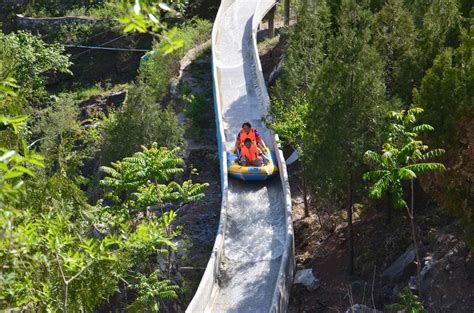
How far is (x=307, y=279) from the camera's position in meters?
15.0

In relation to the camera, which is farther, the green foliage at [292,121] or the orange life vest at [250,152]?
the orange life vest at [250,152]

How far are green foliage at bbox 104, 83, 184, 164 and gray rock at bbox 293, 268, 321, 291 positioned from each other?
6.82 meters

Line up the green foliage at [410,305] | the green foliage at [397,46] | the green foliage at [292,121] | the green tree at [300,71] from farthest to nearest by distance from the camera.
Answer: the green tree at [300,71]
the green foliage at [292,121]
the green foliage at [397,46]
the green foliage at [410,305]

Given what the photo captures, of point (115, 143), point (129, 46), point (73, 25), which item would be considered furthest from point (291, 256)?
point (73, 25)

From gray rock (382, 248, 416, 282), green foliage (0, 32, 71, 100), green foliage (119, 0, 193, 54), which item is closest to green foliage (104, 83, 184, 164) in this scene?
green foliage (0, 32, 71, 100)

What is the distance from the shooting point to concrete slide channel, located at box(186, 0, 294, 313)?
14.0m

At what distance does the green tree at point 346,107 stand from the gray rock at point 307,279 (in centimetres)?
79

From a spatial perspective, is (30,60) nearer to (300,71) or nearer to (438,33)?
(300,71)

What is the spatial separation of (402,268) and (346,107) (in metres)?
3.06

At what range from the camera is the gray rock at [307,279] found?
14.8 meters

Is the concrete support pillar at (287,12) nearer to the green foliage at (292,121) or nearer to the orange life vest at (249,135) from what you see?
the green foliage at (292,121)

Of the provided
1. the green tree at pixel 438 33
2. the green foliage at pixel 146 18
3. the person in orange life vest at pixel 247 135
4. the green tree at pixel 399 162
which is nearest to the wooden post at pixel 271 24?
the person in orange life vest at pixel 247 135

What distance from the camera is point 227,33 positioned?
94.7 ft

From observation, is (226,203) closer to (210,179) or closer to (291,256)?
(291,256)
